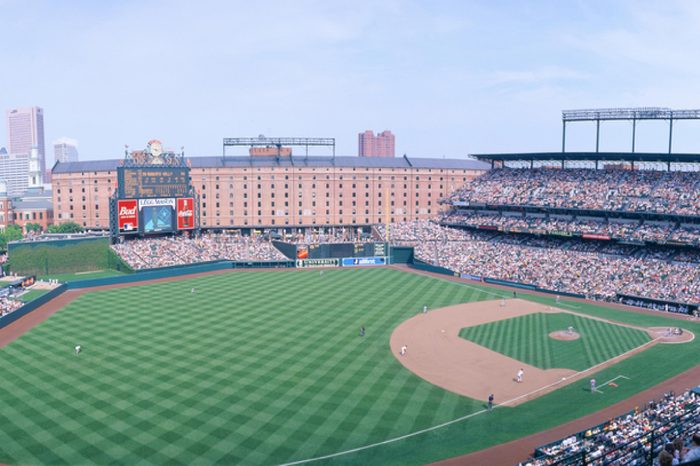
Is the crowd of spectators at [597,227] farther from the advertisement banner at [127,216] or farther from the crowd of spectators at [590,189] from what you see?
the advertisement banner at [127,216]

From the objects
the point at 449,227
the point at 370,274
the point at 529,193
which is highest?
the point at 529,193

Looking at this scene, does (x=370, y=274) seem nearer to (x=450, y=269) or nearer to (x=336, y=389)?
(x=450, y=269)

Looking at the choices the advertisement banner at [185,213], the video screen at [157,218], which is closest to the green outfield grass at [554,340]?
the advertisement banner at [185,213]

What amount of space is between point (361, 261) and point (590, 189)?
36.3 metres

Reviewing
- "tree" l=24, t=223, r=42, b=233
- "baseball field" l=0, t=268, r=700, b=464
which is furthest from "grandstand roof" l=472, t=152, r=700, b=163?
"tree" l=24, t=223, r=42, b=233

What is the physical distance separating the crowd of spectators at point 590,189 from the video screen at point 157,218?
157ft

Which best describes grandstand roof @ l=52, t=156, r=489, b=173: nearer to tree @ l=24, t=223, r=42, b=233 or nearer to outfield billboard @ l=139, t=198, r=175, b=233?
tree @ l=24, t=223, r=42, b=233

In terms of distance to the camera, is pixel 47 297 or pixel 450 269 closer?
pixel 47 297

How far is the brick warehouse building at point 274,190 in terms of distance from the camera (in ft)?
344

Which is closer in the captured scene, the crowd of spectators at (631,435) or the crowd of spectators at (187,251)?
the crowd of spectators at (631,435)

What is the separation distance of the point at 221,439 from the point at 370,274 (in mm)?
51493

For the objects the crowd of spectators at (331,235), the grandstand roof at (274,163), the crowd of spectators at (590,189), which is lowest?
the crowd of spectators at (331,235)

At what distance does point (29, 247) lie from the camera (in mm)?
72250

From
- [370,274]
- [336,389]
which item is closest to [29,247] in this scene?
[370,274]
